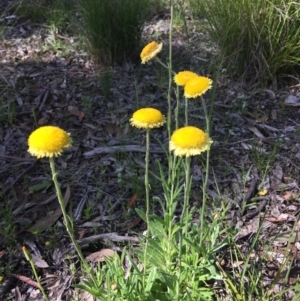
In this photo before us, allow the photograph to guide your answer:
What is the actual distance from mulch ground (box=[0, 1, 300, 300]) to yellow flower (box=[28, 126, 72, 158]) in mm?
775

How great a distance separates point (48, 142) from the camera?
107 cm

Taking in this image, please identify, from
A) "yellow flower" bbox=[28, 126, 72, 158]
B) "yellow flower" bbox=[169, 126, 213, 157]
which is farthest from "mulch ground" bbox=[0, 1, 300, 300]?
"yellow flower" bbox=[28, 126, 72, 158]

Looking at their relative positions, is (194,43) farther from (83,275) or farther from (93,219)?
(83,275)

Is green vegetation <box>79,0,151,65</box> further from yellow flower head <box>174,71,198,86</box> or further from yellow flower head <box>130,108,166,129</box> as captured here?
yellow flower head <box>130,108,166,129</box>

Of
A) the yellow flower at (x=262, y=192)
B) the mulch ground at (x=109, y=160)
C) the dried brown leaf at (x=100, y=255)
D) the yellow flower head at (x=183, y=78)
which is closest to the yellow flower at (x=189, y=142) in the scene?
the yellow flower head at (x=183, y=78)

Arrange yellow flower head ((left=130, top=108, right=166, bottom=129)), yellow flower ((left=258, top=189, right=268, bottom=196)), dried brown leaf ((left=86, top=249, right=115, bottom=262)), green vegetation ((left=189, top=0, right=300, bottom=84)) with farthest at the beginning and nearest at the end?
green vegetation ((left=189, top=0, right=300, bottom=84)) < yellow flower ((left=258, top=189, right=268, bottom=196)) < dried brown leaf ((left=86, top=249, right=115, bottom=262)) < yellow flower head ((left=130, top=108, right=166, bottom=129))

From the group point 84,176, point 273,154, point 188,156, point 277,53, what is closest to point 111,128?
point 84,176

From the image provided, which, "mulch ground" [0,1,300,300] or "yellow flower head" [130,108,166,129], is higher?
"yellow flower head" [130,108,166,129]

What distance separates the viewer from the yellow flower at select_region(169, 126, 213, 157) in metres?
1.12

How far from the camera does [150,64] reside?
3158mm

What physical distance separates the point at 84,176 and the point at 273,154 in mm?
924

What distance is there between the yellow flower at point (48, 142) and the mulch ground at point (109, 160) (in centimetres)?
78

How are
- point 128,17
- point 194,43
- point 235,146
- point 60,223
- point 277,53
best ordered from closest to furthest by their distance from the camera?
point 60,223 < point 235,146 < point 277,53 < point 128,17 < point 194,43

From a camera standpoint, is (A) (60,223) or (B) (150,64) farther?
(B) (150,64)
